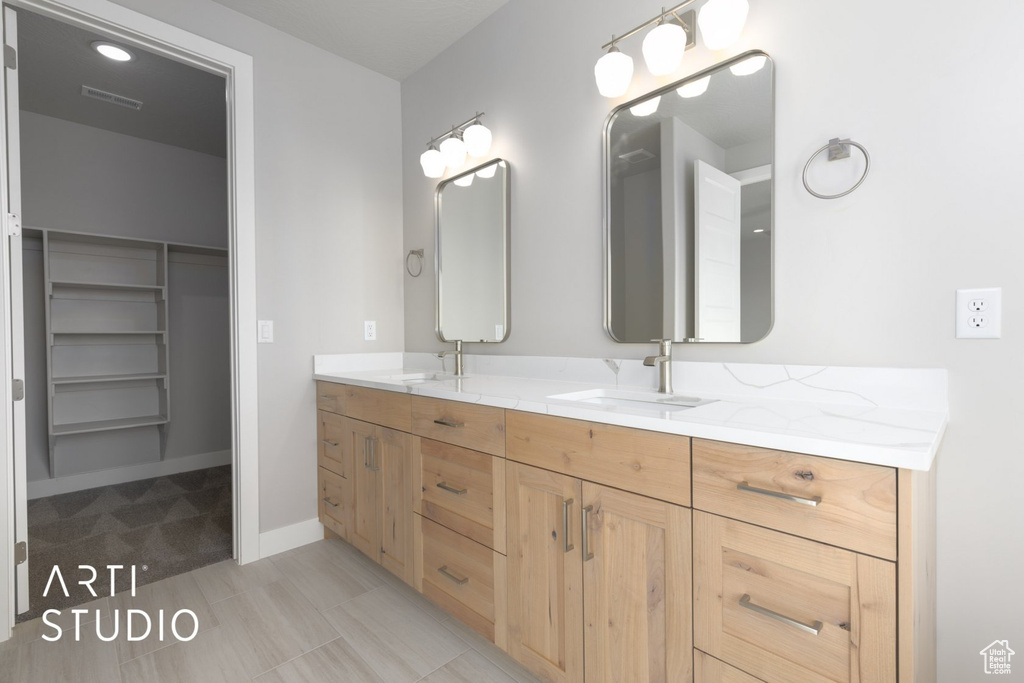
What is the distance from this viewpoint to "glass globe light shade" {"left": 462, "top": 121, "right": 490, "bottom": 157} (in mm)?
2291

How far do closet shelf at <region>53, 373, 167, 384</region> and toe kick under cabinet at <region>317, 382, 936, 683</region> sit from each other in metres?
Answer: 2.77

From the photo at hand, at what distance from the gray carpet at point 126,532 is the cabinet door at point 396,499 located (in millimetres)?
970

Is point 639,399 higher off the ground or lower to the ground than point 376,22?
lower

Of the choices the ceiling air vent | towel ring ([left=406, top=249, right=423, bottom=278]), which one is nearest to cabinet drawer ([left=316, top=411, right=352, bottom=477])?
towel ring ([left=406, top=249, right=423, bottom=278])

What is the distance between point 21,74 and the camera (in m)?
2.74

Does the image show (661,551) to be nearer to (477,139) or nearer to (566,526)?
(566,526)

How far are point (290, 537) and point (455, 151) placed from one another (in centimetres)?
211

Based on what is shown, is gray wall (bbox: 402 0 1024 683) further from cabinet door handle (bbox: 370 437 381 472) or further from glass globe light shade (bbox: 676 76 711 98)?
cabinet door handle (bbox: 370 437 381 472)

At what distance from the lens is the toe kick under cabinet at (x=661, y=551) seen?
833 mm

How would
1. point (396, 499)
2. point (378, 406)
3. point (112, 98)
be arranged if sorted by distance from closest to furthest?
point (396, 499)
point (378, 406)
point (112, 98)

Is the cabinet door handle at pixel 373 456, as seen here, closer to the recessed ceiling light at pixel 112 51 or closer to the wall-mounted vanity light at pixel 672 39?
the wall-mounted vanity light at pixel 672 39

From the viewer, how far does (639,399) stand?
5.19ft

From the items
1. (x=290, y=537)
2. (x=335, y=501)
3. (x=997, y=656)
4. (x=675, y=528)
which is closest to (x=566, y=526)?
(x=675, y=528)

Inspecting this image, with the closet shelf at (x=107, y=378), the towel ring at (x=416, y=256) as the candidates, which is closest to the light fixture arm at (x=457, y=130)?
the towel ring at (x=416, y=256)
